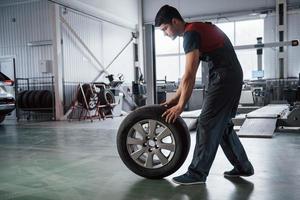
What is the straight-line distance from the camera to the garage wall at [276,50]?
506 inches

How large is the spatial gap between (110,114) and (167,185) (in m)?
8.59

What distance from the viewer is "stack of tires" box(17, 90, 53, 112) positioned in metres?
9.99

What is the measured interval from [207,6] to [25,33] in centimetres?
810

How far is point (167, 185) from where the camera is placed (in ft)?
8.34

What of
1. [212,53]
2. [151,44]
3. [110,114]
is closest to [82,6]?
[110,114]

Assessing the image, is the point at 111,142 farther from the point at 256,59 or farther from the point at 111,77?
the point at 256,59

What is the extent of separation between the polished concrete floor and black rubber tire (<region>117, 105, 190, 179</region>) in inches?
3.3

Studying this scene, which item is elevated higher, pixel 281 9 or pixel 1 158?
pixel 281 9

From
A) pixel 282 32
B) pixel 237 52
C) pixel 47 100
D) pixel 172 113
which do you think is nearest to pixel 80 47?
pixel 47 100

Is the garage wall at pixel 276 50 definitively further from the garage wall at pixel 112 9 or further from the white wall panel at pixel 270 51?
the garage wall at pixel 112 9

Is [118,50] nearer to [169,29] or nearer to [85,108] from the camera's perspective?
[85,108]

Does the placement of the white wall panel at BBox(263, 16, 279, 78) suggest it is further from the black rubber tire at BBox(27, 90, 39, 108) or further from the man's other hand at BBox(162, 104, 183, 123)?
the man's other hand at BBox(162, 104, 183, 123)

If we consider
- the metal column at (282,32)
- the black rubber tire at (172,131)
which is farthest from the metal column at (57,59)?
the metal column at (282,32)

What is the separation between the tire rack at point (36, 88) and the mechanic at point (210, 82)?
8263mm
